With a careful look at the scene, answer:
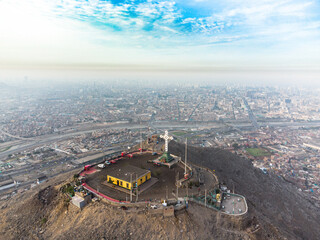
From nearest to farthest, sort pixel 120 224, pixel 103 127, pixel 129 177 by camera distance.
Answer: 1. pixel 120 224
2. pixel 129 177
3. pixel 103 127

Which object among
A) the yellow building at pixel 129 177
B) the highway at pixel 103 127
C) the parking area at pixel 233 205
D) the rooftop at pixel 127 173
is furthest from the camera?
the highway at pixel 103 127

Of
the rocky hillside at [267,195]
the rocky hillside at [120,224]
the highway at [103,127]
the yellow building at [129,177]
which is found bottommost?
the highway at [103,127]

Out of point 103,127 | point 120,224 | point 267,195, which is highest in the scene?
point 120,224

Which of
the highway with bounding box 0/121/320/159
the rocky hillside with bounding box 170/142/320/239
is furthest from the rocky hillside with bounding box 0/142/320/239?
the highway with bounding box 0/121/320/159

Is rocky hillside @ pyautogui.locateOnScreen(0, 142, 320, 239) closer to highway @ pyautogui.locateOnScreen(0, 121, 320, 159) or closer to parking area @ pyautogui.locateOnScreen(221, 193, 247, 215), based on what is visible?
parking area @ pyautogui.locateOnScreen(221, 193, 247, 215)

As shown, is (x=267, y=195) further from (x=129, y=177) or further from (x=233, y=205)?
(x=129, y=177)

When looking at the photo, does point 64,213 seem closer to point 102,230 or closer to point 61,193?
point 61,193

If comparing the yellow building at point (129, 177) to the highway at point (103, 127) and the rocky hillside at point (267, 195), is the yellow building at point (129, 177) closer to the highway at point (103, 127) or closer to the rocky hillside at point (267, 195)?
the rocky hillside at point (267, 195)

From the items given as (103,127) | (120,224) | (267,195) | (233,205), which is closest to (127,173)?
(120,224)

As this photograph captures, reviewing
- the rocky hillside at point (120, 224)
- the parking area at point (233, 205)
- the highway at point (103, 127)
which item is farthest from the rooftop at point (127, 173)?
the highway at point (103, 127)
